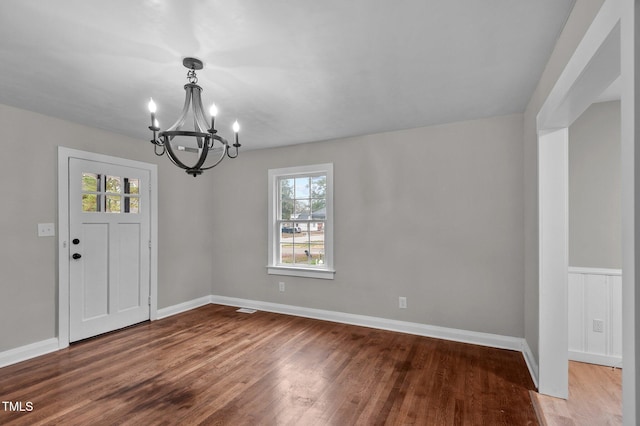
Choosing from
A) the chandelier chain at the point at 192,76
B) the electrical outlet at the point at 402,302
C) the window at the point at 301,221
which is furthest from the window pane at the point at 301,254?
the chandelier chain at the point at 192,76

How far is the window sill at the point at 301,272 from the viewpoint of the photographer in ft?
14.0

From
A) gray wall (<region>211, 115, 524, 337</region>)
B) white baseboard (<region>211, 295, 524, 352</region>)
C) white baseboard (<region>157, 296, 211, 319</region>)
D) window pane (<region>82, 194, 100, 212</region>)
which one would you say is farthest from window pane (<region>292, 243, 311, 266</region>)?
window pane (<region>82, 194, 100, 212</region>)

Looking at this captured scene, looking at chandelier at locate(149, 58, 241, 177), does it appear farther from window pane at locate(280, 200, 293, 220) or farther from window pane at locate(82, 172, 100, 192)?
window pane at locate(280, 200, 293, 220)

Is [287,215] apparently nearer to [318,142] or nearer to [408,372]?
[318,142]

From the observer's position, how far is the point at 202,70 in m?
2.29

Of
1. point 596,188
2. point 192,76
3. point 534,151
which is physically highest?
point 192,76

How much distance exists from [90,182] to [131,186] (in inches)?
18.2

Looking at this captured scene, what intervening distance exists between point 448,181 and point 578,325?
180 centimetres

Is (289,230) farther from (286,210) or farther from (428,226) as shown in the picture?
(428,226)

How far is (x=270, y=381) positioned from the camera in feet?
8.70

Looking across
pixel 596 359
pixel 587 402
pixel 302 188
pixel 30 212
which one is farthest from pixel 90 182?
→ pixel 596 359

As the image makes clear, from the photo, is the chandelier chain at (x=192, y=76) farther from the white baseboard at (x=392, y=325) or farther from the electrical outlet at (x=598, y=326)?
the electrical outlet at (x=598, y=326)

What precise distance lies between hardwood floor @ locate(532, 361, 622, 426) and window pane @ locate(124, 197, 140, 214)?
14.7 feet

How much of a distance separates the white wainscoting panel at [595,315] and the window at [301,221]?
2538mm
